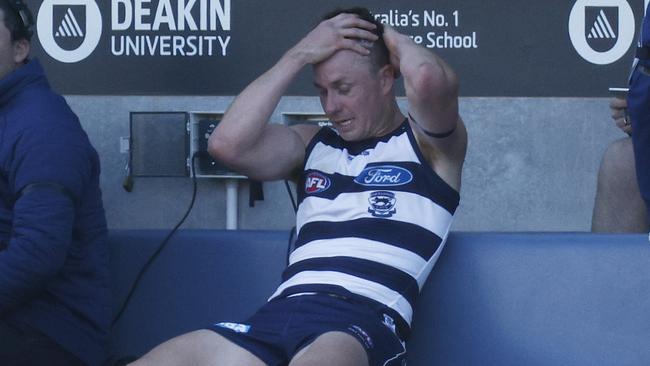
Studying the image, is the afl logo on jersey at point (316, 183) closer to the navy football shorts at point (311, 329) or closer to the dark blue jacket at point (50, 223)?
the navy football shorts at point (311, 329)

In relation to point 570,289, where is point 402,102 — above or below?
above

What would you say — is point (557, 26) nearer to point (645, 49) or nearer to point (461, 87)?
point (461, 87)

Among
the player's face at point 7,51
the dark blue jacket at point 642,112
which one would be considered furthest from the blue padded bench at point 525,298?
the player's face at point 7,51

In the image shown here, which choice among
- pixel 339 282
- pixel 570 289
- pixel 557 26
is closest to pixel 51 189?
pixel 339 282

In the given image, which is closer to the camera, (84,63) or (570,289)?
(570,289)

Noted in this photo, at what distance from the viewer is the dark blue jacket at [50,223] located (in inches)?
126

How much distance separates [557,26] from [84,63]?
5.46ft

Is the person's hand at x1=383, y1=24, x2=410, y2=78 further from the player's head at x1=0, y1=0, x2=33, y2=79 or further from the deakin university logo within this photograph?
the deakin university logo

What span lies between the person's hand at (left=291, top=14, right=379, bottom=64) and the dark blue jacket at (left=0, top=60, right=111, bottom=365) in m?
0.65

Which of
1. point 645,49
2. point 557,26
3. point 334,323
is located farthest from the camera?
point 557,26

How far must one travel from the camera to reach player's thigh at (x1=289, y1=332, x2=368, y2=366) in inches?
118

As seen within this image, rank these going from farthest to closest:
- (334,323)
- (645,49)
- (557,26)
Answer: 1. (557,26)
2. (645,49)
3. (334,323)

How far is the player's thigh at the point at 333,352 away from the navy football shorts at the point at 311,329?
3cm

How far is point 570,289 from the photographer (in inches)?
139
